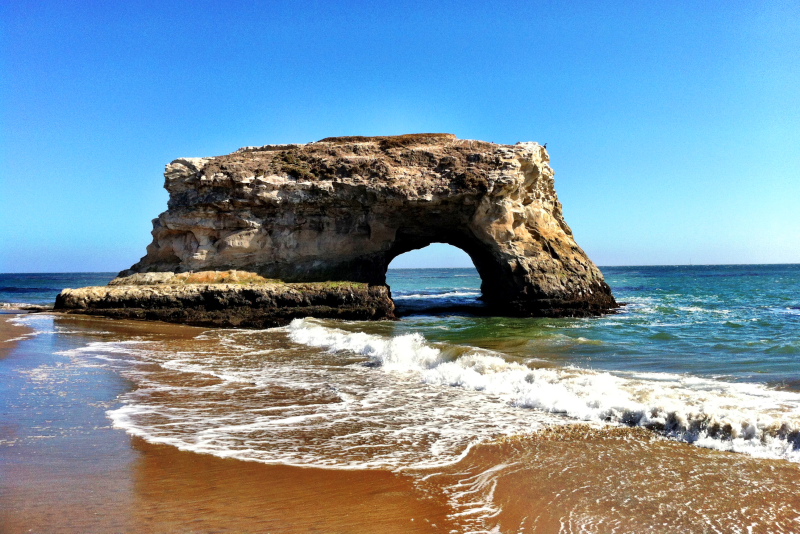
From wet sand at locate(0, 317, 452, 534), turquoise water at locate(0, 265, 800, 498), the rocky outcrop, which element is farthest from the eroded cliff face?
wet sand at locate(0, 317, 452, 534)

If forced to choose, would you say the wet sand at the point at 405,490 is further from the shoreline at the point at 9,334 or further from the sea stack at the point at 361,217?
the sea stack at the point at 361,217

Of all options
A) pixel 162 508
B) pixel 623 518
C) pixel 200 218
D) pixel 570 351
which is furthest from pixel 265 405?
pixel 200 218

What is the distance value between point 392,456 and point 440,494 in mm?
961

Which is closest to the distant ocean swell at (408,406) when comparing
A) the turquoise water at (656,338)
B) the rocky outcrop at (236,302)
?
the turquoise water at (656,338)

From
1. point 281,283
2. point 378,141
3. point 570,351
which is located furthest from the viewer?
point 378,141

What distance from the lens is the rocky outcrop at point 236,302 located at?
19.7 m

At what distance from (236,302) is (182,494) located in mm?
16631

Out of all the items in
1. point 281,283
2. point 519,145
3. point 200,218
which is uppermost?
point 519,145

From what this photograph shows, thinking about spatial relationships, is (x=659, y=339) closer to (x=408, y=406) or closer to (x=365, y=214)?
(x=408, y=406)

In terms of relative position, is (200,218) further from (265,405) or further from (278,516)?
(278,516)

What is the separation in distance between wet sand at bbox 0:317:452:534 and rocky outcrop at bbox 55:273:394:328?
14404 millimetres

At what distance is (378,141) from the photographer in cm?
2473

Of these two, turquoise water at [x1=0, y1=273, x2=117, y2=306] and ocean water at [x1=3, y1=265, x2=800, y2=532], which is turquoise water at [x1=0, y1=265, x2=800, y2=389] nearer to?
ocean water at [x1=3, y1=265, x2=800, y2=532]

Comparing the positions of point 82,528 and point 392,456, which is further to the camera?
point 392,456
